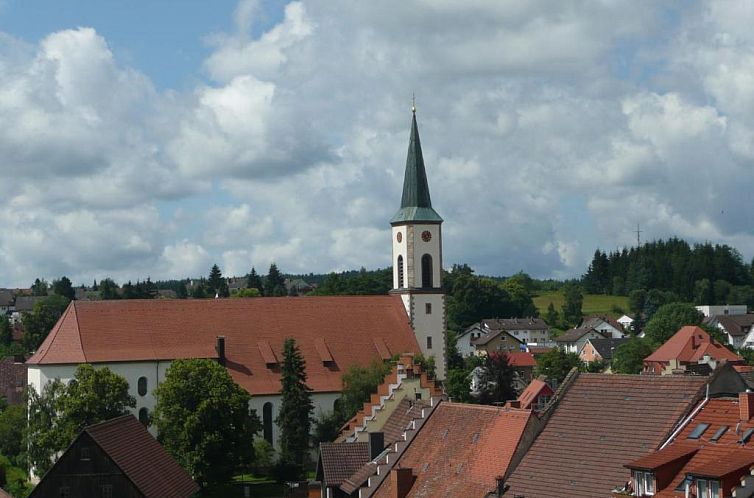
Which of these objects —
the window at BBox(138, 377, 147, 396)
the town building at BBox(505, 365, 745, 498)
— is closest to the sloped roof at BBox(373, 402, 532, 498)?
the town building at BBox(505, 365, 745, 498)

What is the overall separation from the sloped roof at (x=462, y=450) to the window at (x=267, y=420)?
4097 centimetres

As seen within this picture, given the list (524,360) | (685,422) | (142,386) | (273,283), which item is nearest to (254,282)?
(273,283)

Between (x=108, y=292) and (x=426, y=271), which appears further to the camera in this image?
(x=108, y=292)

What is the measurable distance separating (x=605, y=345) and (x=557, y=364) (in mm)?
44945

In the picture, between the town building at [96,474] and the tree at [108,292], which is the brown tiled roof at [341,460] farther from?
the tree at [108,292]

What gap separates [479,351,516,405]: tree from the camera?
93.6 m

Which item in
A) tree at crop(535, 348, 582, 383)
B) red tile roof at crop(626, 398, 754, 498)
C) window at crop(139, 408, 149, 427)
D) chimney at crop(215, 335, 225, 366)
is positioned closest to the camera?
red tile roof at crop(626, 398, 754, 498)

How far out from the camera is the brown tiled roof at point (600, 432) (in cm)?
3166

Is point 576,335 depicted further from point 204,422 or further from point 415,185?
point 204,422

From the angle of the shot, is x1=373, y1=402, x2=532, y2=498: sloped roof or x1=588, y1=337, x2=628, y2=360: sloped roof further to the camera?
x1=588, y1=337, x2=628, y2=360: sloped roof

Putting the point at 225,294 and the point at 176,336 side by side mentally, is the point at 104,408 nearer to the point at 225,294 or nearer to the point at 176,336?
the point at 176,336

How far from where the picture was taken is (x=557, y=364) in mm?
121188

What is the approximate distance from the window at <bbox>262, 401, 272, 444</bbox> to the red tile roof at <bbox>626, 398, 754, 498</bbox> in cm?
5406

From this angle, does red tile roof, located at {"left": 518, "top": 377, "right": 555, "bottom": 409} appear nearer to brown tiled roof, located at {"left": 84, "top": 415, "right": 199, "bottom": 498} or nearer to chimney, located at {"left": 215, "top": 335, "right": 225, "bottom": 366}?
chimney, located at {"left": 215, "top": 335, "right": 225, "bottom": 366}
